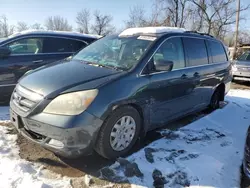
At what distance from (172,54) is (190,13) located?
96.1ft

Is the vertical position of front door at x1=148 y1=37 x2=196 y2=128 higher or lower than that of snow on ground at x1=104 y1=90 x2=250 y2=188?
higher

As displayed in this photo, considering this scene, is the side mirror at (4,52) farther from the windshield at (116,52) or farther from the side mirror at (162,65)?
the side mirror at (162,65)

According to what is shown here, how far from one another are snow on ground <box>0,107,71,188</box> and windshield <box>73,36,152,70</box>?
5.43 feet

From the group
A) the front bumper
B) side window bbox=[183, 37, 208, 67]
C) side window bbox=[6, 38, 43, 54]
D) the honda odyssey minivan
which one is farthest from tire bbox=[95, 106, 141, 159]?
side window bbox=[6, 38, 43, 54]

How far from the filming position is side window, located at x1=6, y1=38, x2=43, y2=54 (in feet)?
18.2

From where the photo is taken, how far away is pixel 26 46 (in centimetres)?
575

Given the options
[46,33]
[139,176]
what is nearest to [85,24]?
[46,33]

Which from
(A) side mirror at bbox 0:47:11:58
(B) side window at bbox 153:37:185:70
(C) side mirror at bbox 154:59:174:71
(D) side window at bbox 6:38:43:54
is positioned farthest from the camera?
(D) side window at bbox 6:38:43:54

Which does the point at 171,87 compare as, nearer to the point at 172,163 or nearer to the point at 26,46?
the point at 172,163

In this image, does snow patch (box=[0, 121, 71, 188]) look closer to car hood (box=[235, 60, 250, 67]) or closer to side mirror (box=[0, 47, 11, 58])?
side mirror (box=[0, 47, 11, 58])

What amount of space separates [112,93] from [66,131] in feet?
2.31

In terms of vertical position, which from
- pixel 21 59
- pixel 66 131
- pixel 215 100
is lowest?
pixel 215 100

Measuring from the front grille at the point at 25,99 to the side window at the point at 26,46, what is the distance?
104 inches

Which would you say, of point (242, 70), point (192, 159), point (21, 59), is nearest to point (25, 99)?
point (192, 159)
